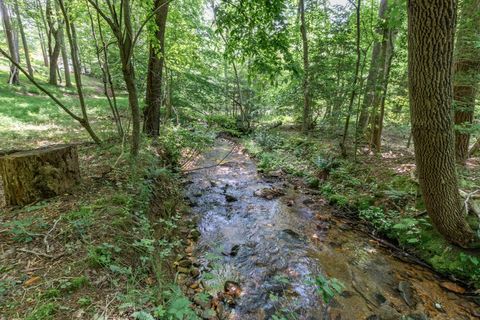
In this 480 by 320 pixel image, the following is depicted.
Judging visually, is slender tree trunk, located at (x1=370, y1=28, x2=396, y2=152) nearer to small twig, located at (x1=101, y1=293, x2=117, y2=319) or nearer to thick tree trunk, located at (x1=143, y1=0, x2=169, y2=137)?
thick tree trunk, located at (x1=143, y1=0, x2=169, y2=137)

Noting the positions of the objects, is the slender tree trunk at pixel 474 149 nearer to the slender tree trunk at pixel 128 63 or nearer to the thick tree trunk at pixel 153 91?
the slender tree trunk at pixel 128 63

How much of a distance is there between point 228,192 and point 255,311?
11.3 ft

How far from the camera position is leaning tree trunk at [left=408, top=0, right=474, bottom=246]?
265cm

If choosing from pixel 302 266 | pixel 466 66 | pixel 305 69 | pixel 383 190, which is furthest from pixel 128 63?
pixel 466 66

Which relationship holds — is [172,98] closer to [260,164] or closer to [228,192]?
[260,164]

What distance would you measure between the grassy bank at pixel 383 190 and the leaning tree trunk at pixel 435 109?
1.00 ft

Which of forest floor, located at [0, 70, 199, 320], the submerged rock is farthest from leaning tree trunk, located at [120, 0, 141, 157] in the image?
the submerged rock

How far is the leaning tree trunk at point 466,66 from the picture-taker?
436cm

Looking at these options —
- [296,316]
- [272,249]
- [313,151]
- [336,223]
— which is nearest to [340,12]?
[313,151]

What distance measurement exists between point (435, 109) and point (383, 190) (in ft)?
8.21

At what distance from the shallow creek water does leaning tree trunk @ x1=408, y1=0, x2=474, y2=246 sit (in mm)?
858

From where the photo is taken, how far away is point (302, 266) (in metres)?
3.46

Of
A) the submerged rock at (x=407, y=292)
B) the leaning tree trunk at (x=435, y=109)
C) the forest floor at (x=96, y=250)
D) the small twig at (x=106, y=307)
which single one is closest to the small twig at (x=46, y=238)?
the forest floor at (x=96, y=250)

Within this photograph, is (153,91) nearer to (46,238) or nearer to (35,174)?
(35,174)
